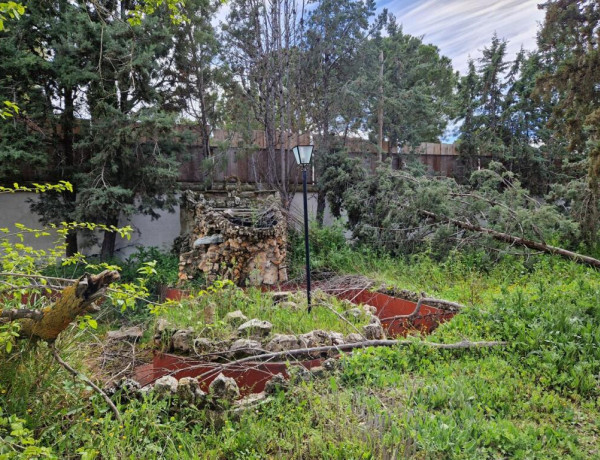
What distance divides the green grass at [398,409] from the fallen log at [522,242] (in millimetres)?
2508

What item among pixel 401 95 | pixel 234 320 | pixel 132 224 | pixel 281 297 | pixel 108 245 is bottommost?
pixel 281 297

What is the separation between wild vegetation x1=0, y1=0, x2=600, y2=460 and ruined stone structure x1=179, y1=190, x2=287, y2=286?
46 cm

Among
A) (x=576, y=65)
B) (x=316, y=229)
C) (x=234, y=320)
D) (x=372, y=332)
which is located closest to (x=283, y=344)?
(x=234, y=320)

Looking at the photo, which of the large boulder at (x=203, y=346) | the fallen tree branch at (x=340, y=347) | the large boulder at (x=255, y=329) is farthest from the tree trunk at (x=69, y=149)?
the fallen tree branch at (x=340, y=347)

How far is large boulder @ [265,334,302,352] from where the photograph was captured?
360cm

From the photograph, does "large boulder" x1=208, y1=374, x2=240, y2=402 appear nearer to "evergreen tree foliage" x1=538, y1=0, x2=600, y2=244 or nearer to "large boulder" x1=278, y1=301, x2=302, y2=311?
"large boulder" x1=278, y1=301, x2=302, y2=311

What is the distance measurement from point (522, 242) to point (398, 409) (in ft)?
16.6

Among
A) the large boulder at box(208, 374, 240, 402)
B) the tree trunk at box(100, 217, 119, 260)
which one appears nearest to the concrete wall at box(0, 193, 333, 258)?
the tree trunk at box(100, 217, 119, 260)

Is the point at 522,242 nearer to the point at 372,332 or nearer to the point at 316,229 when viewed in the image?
the point at 316,229

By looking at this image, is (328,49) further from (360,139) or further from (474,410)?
(474,410)

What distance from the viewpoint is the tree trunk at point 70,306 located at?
2.04 m

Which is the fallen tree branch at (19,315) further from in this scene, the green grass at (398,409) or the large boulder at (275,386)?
the large boulder at (275,386)

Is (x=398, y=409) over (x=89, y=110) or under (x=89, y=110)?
under

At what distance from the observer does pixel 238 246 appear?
6.61m
